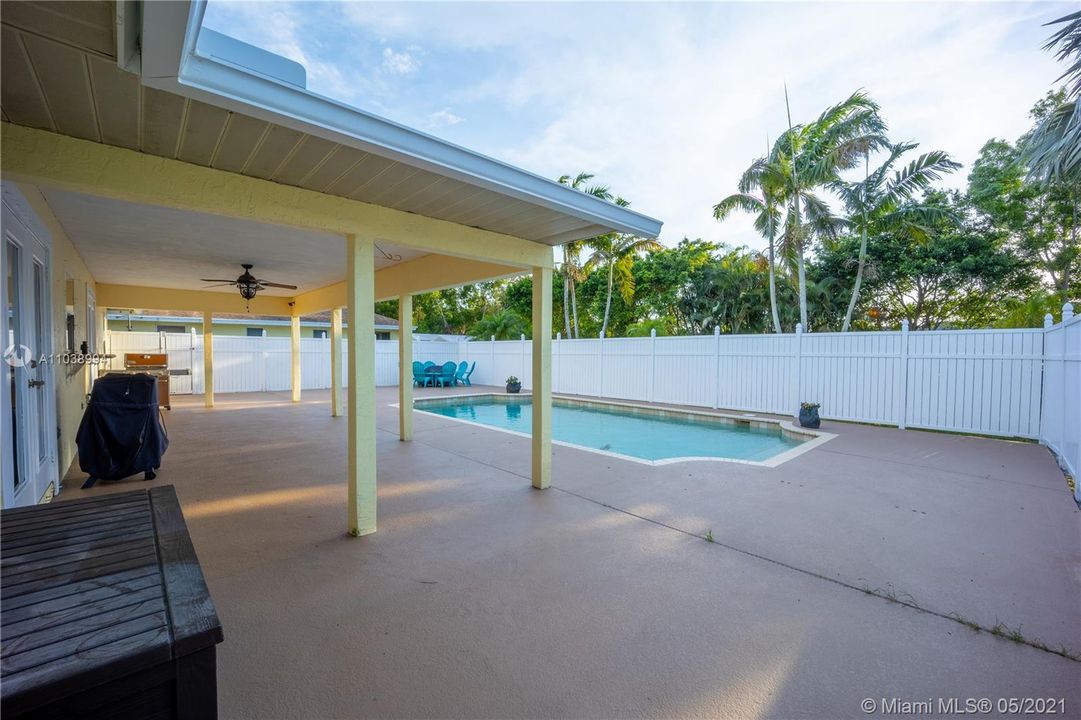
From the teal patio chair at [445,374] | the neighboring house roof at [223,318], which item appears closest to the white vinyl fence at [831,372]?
the neighboring house roof at [223,318]

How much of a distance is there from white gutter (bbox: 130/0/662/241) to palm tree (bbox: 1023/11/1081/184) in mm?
8001

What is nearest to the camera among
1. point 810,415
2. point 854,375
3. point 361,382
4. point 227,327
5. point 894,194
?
point 361,382

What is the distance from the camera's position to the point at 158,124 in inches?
86.8

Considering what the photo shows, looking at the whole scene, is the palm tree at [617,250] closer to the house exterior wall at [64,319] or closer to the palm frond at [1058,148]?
the palm frond at [1058,148]

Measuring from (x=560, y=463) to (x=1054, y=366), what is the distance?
637 centimetres

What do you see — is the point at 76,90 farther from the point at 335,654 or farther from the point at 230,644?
the point at 335,654

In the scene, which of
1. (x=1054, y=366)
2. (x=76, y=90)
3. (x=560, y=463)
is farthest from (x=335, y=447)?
(x=1054, y=366)

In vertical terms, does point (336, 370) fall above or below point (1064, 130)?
below

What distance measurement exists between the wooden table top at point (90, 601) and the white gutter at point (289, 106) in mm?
1593

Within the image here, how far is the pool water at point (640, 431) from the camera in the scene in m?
7.43

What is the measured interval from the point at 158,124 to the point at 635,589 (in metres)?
3.45

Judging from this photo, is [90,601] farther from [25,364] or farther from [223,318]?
[223,318]

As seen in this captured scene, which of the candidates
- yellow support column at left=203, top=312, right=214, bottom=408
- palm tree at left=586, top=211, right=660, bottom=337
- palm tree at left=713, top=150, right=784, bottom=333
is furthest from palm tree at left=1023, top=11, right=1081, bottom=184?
yellow support column at left=203, top=312, right=214, bottom=408

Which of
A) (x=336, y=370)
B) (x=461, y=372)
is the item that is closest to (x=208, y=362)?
(x=336, y=370)
